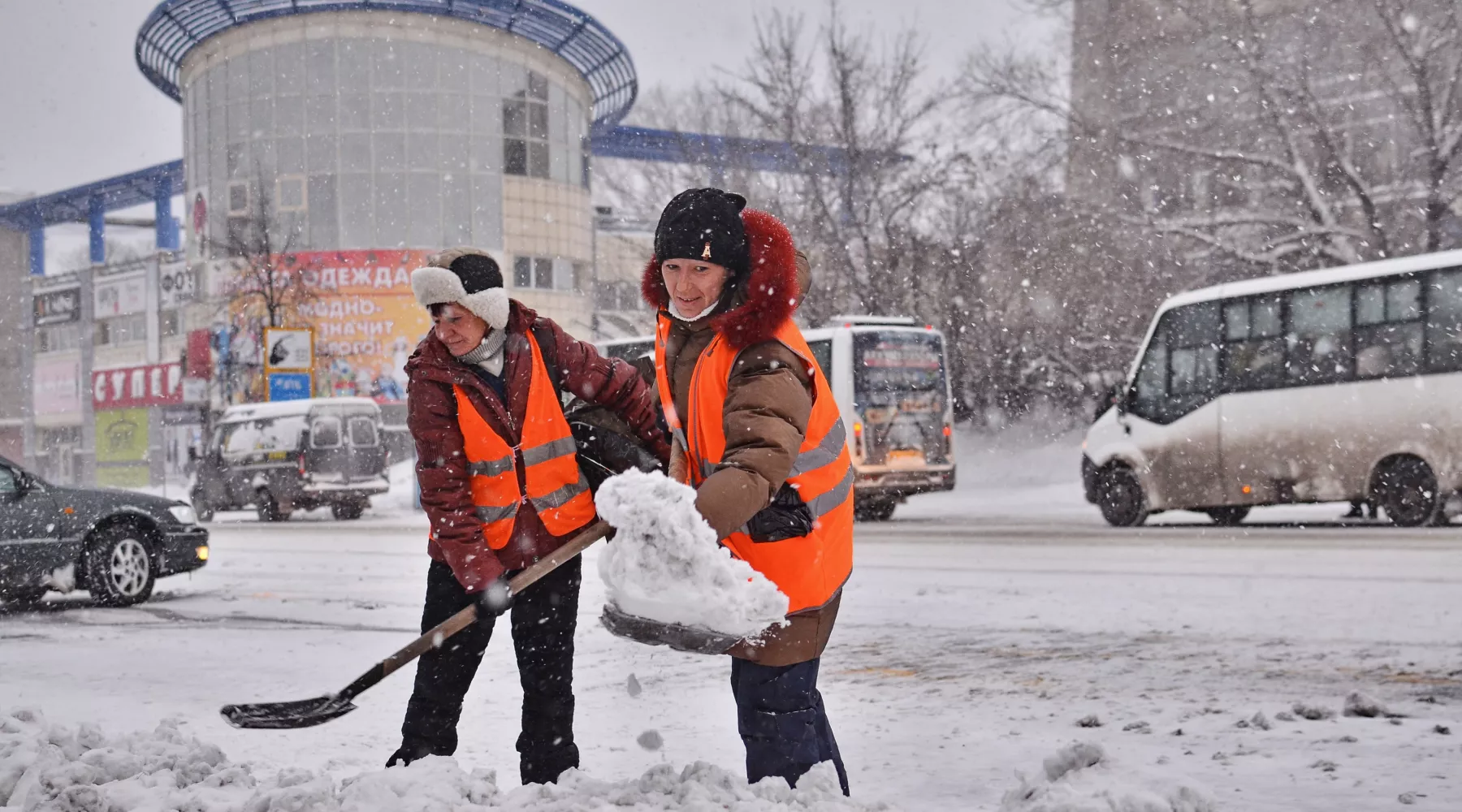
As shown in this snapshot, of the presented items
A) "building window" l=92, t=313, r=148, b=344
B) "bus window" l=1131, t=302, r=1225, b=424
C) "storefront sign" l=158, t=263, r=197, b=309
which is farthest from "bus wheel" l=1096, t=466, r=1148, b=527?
"building window" l=92, t=313, r=148, b=344

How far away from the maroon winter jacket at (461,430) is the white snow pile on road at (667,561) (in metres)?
1.06

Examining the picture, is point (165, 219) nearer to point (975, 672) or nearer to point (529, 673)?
point (975, 672)

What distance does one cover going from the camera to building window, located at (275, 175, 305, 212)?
34.3 m

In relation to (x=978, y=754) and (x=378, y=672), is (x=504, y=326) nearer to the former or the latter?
(x=378, y=672)

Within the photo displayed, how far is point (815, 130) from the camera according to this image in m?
22.9

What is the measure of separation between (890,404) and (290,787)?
1580 cm

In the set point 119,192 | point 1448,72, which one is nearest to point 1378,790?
point 1448,72

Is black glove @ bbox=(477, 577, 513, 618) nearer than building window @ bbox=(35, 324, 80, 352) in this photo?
Yes

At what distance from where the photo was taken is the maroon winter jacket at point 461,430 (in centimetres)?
362

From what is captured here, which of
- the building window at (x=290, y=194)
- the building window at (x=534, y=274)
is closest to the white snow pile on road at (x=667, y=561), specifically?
the building window at (x=290, y=194)

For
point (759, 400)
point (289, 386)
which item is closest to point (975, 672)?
point (759, 400)

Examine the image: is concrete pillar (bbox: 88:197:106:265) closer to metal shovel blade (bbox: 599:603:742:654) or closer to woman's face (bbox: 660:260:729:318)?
woman's face (bbox: 660:260:729:318)

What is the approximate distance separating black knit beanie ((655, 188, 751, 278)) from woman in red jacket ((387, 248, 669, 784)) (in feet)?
2.42

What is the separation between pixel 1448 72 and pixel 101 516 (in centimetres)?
1766
